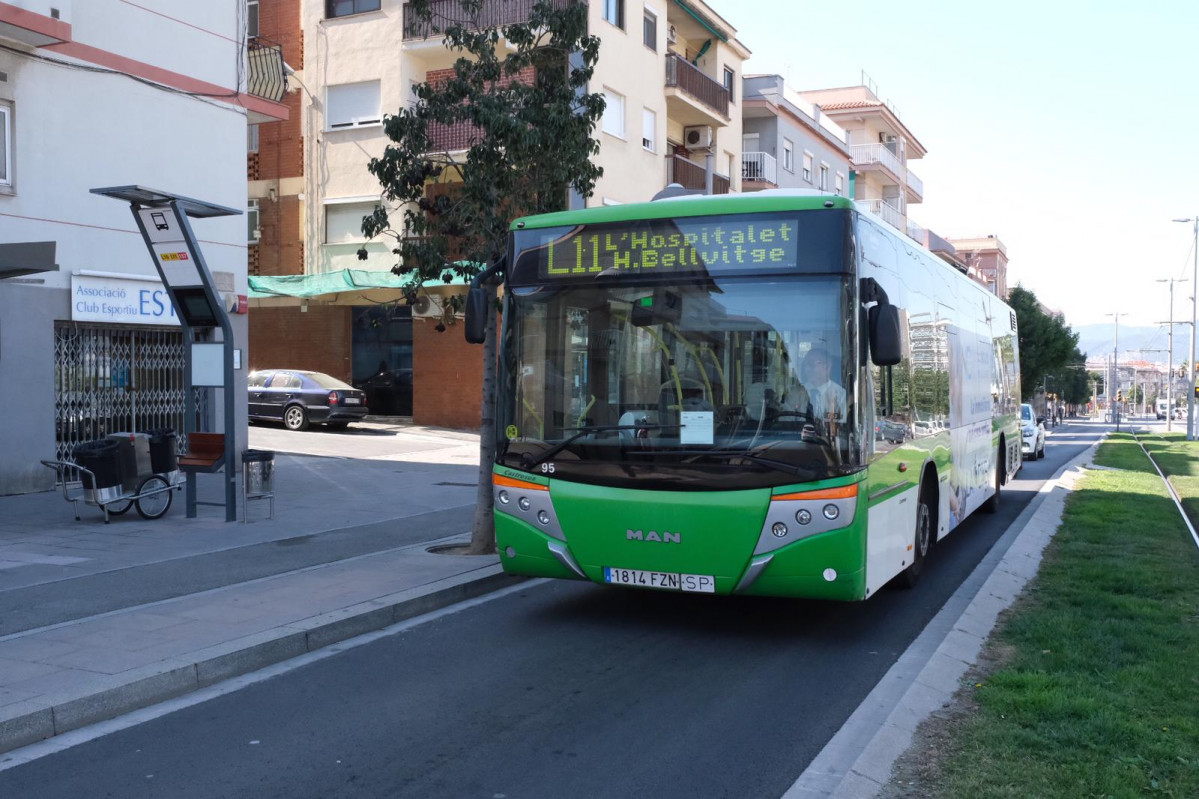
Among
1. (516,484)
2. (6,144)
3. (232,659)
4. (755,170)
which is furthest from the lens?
(755,170)

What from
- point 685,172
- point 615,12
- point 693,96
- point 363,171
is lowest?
point 363,171

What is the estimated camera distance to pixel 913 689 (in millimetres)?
5727

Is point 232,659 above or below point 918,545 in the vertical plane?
below

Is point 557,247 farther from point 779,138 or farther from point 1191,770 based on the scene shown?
point 779,138

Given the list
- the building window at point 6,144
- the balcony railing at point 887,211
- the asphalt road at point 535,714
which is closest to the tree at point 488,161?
the asphalt road at point 535,714

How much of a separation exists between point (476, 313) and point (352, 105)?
23.3 metres

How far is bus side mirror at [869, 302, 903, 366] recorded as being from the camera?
6.96m

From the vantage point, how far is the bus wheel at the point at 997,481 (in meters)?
15.2

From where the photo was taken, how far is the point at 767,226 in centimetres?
719

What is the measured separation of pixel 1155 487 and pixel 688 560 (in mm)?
15078

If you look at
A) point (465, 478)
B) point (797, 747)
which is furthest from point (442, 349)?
point (797, 747)

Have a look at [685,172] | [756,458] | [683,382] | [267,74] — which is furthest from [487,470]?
[685,172]

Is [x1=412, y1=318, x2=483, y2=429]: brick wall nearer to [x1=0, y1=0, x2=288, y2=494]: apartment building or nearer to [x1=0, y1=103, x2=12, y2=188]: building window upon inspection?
[x1=0, y1=0, x2=288, y2=494]: apartment building

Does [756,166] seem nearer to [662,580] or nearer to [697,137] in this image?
[697,137]
